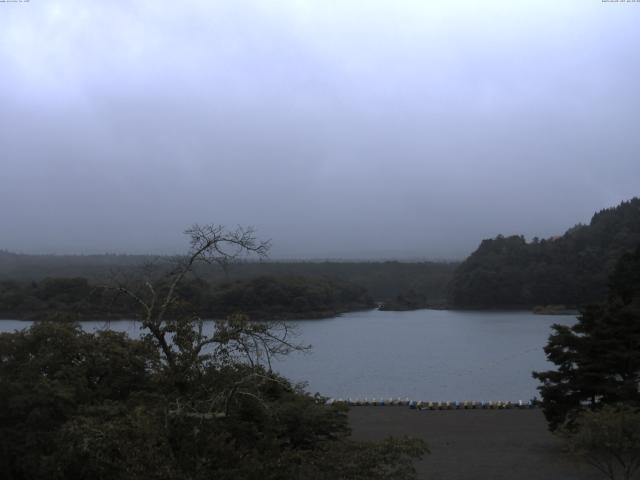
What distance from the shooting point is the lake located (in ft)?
78.4

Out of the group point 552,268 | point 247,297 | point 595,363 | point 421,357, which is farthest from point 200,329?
point 552,268

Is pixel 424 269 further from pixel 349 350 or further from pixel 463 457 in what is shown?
pixel 463 457

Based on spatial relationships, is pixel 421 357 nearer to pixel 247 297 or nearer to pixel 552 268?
pixel 247 297

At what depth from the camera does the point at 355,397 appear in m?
22.5

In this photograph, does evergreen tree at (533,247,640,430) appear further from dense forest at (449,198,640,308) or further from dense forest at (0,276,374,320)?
dense forest at (449,198,640,308)

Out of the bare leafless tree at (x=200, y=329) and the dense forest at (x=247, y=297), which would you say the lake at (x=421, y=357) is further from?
the bare leafless tree at (x=200, y=329)

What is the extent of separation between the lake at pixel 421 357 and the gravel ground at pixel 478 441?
277 cm

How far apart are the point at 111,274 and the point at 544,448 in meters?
10.5

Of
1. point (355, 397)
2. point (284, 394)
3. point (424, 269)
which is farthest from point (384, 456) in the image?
point (424, 269)

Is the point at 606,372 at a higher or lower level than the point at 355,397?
higher

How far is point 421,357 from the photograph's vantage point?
3275 centimetres

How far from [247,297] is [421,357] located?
1621 cm

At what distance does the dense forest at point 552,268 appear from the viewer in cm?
5694

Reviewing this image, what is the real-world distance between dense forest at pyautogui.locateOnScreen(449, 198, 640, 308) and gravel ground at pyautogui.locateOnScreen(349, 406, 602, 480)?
3924 cm
